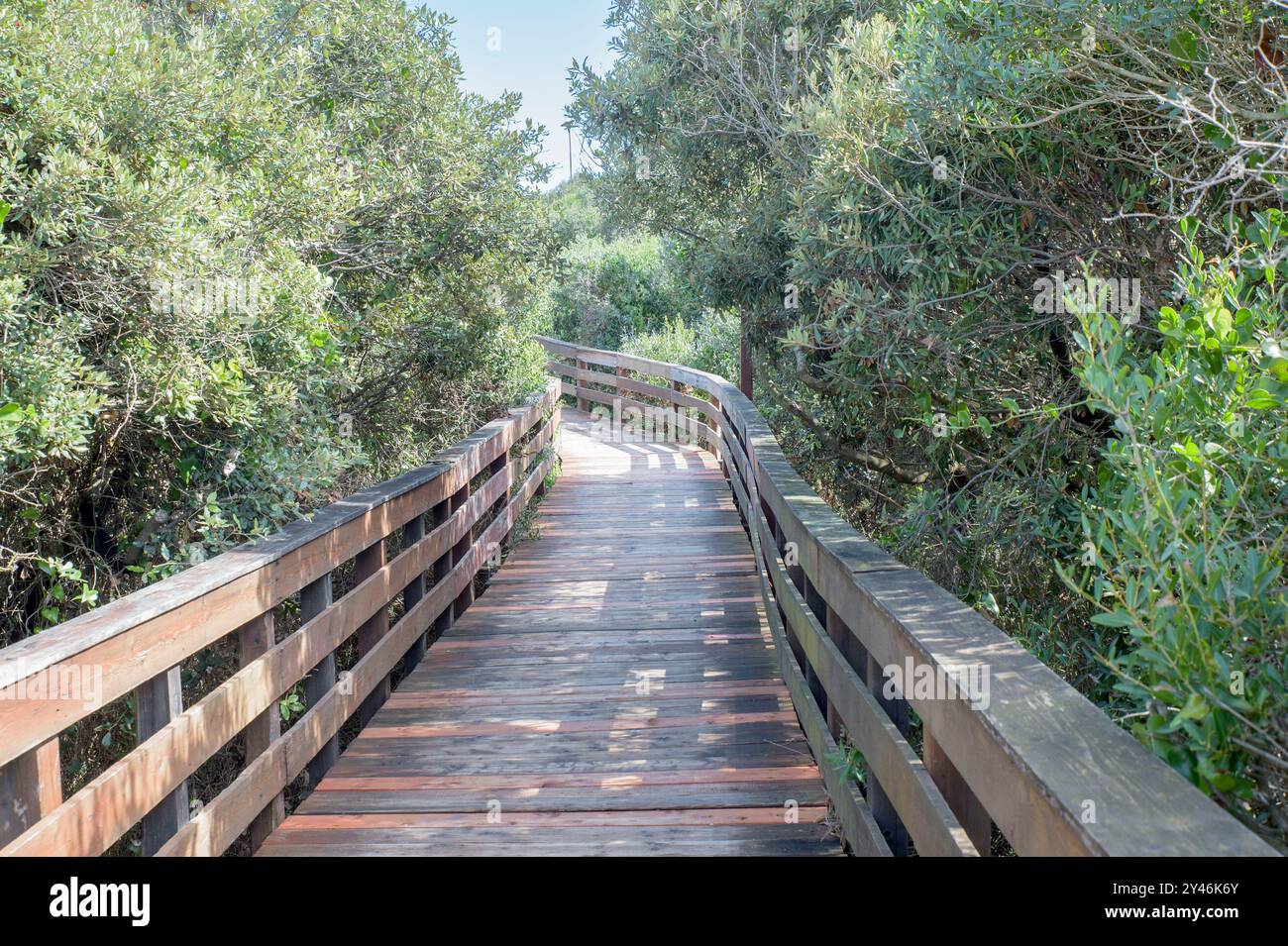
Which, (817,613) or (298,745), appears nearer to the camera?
(298,745)

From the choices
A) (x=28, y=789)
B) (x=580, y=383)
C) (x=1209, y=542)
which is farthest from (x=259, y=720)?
(x=580, y=383)

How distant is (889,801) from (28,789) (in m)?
2.13

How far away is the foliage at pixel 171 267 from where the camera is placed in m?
4.01

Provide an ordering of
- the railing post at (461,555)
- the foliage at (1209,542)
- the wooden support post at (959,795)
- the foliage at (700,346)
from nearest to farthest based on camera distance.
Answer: the foliage at (1209,542), the wooden support post at (959,795), the railing post at (461,555), the foliage at (700,346)

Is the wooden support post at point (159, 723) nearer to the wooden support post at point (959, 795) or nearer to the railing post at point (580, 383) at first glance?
the wooden support post at point (959, 795)

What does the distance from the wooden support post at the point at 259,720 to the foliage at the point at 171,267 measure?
2.74 feet

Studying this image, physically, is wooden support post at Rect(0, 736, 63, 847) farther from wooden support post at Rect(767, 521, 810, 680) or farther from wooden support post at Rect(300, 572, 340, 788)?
wooden support post at Rect(767, 521, 810, 680)

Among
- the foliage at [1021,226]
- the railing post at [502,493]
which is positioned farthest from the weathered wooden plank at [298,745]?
the foliage at [1021,226]

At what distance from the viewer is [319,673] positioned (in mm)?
4488

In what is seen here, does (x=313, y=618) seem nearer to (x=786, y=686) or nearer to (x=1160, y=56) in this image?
(x=786, y=686)

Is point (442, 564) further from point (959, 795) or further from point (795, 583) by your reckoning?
point (959, 795)
